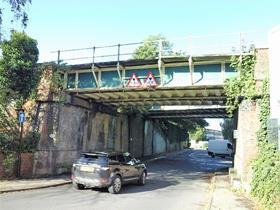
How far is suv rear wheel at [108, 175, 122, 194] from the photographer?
16.2m

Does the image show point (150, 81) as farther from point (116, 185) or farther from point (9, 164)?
point (9, 164)

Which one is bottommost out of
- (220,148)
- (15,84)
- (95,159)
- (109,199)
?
(109,199)

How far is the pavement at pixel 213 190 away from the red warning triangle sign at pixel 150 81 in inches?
235

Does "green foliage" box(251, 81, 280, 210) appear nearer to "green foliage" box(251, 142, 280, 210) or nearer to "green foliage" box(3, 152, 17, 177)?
"green foliage" box(251, 142, 280, 210)

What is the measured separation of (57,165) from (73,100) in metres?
4.15

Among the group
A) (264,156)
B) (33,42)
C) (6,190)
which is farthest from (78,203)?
(33,42)

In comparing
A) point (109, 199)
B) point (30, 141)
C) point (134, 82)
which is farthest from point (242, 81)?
point (30, 141)

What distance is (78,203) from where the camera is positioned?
13.2m

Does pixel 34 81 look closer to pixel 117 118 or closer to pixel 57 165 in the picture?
pixel 57 165

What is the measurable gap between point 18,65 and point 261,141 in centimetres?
1273

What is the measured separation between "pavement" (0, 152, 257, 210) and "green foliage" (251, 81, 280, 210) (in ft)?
2.24

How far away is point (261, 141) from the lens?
18.1 meters

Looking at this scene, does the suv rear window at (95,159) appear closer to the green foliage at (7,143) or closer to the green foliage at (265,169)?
the green foliage at (7,143)

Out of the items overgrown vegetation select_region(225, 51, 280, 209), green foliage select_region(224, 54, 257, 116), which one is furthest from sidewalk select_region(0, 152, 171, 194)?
green foliage select_region(224, 54, 257, 116)
